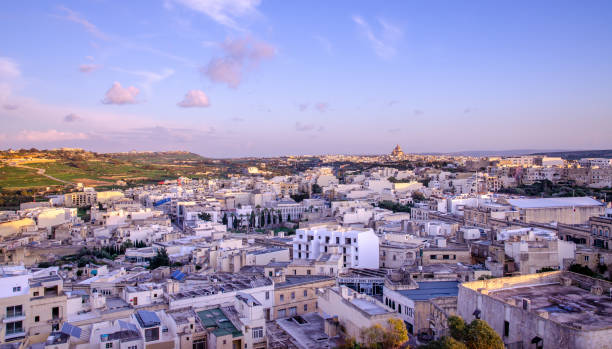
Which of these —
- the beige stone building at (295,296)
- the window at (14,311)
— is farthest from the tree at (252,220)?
the window at (14,311)

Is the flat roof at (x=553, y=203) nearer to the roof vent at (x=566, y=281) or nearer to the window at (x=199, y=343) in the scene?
the roof vent at (x=566, y=281)

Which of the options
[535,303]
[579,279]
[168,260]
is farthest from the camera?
[168,260]

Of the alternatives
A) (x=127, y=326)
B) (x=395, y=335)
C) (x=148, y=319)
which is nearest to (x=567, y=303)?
(x=395, y=335)

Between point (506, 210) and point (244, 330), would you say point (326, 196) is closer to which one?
point (506, 210)

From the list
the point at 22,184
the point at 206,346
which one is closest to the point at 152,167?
the point at 22,184

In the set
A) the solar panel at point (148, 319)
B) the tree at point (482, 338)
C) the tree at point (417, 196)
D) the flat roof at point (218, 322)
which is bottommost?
the tree at point (417, 196)
